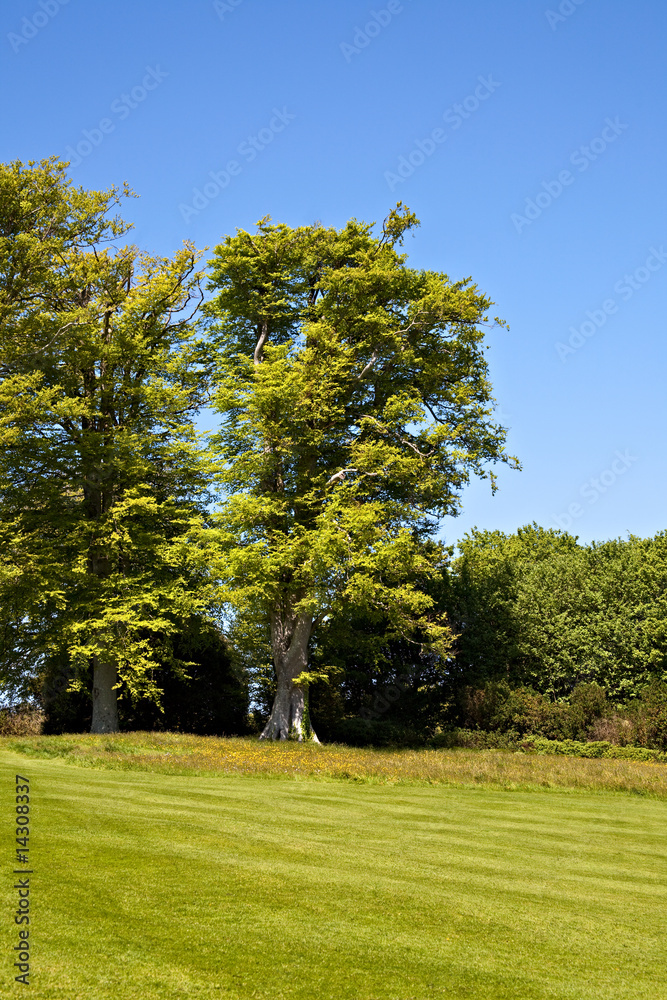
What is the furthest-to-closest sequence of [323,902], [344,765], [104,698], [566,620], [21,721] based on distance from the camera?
[566,620]
[21,721]
[104,698]
[344,765]
[323,902]

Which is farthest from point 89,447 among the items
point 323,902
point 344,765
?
point 323,902

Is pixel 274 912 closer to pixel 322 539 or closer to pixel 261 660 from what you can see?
pixel 322 539

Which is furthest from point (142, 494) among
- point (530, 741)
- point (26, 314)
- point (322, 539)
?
point (530, 741)

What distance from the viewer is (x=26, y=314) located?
3130 centimetres

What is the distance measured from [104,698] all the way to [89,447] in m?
9.40

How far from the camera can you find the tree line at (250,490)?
96.1 ft

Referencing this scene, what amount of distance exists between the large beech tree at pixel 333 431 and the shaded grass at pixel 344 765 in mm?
5267

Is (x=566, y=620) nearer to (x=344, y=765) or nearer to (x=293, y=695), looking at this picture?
(x=293, y=695)

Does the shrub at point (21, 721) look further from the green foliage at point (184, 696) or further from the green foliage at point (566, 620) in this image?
the green foliage at point (566, 620)

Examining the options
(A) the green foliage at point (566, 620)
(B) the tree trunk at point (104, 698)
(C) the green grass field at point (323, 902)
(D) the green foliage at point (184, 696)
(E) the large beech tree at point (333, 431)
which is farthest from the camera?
(D) the green foliage at point (184, 696)

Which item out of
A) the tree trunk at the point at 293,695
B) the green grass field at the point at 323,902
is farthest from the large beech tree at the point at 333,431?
the green grass field at the point at 323,902

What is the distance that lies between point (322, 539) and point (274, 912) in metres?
19.1

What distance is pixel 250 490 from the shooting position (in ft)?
101

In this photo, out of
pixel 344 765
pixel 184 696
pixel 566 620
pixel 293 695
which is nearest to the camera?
pixel 344 765
